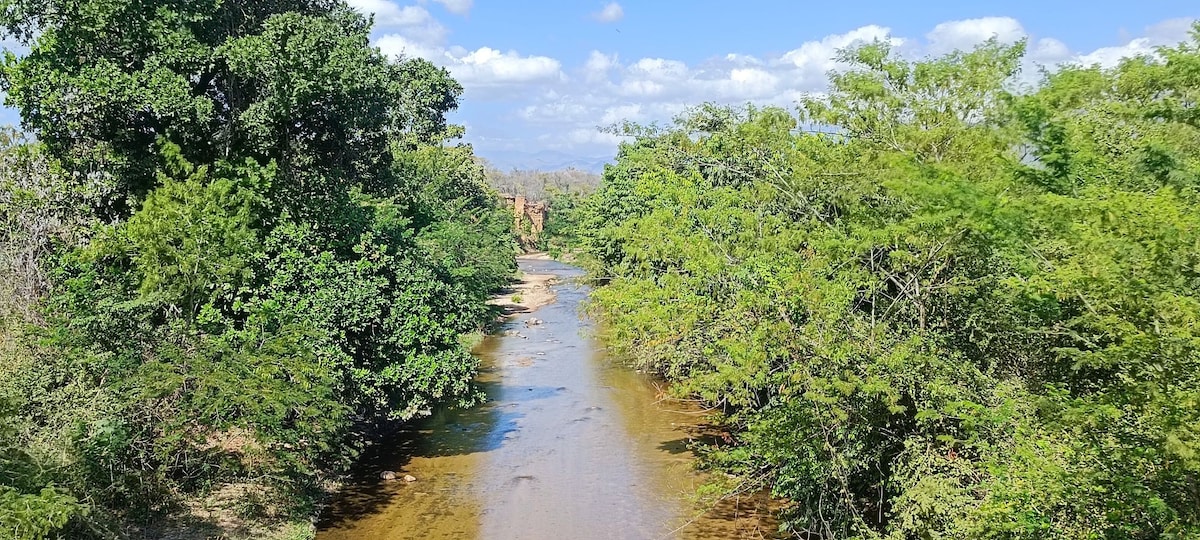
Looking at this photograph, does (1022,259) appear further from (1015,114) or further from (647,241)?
(647,241)

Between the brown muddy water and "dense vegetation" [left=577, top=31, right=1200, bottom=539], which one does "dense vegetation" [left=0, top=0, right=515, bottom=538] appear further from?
"dense vegetation" [left=577, top=31, right=1200, bottom=539]

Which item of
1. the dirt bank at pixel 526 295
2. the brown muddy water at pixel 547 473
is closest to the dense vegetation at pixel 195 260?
the brown muddy water at pixel 547 473

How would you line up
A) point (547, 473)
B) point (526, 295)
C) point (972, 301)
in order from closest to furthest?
point (972, 301) → point (547, 473) → point (526, 295)

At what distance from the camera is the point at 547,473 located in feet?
74.8

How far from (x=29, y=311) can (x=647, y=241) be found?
42.8ft

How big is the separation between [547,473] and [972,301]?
12.4 m

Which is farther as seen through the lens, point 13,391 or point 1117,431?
point 13,391

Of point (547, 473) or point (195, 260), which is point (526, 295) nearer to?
point (547, 473)

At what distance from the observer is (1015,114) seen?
13.0 meters

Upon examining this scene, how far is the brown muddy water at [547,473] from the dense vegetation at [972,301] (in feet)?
11.8

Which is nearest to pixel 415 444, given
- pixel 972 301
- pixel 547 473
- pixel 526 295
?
pixel 547 473

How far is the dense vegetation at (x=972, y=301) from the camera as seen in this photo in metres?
8.63

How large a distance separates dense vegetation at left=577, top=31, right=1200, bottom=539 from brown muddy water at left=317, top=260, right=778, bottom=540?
142 inches

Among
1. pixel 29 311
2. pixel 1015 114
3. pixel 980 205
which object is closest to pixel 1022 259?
pixel 980 205
